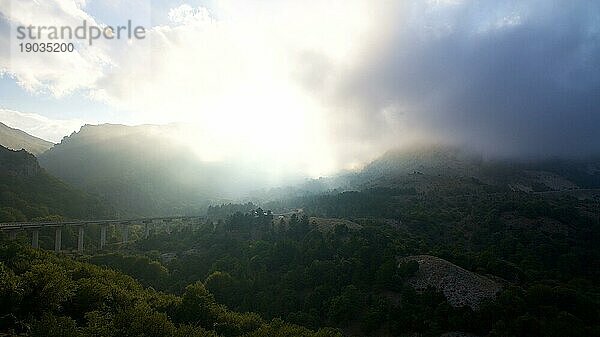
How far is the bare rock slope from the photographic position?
3302 inches

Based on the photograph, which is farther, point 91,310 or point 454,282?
point 454,282

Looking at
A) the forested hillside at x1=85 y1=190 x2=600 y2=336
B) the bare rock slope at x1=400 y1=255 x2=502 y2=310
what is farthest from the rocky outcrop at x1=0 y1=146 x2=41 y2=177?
the bare rock slope at x1=400 y1=255 x2=502 y2=310

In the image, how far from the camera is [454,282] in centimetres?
8975

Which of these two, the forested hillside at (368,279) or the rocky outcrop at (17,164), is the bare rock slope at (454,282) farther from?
the rocky outcrop at (17,164)

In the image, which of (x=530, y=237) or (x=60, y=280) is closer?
(x=60, y=280)

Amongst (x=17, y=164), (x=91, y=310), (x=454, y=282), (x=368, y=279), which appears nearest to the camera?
(x=91, y=310)

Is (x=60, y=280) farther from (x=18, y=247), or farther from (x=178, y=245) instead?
(x=178, y=245)

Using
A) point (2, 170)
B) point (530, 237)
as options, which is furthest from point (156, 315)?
point (530, 237)

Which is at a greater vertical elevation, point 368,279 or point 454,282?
point 454,282

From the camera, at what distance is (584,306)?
7556cm

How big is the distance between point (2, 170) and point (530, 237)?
741 feet

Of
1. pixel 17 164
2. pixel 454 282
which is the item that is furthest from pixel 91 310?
pixel 17 164

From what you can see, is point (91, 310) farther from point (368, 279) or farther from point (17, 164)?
point (17, 164)

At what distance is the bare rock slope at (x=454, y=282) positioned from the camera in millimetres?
83875
